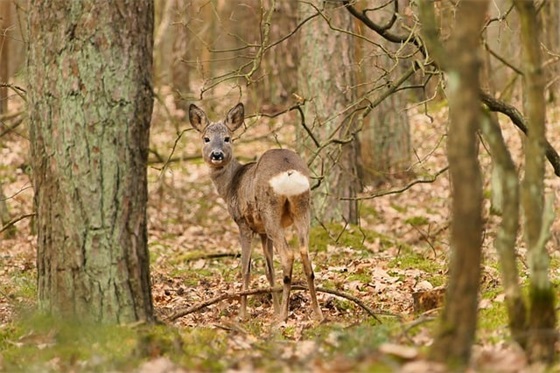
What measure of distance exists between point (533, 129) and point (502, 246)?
2.15 feet

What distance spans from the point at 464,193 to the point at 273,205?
4387 millimetres

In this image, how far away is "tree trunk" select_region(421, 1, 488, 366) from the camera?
15.2 ft

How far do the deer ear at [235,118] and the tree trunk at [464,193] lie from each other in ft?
18.5

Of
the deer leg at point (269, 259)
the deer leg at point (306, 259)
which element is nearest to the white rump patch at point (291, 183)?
the deer leg at point (306, 259)

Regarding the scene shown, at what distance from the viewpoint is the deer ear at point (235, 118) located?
34.2ft

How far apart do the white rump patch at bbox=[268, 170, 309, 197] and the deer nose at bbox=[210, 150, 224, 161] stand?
4.89 feet

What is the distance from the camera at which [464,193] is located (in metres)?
4.68

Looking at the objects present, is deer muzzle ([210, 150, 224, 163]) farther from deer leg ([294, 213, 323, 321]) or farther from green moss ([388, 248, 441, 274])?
green moss ([388, 248, 441, 274])

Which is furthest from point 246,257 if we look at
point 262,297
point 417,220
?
point 417,220

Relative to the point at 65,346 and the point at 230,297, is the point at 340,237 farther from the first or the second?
the point at 65,346

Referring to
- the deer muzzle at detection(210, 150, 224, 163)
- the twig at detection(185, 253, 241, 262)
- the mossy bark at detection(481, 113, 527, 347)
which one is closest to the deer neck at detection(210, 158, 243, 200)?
the deer muzzle at detection(210, 150, 224, 163)

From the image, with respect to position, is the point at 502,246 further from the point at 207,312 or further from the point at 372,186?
the point at 372,186

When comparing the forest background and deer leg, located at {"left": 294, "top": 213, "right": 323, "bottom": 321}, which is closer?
the forest background

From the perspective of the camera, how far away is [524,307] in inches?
217
